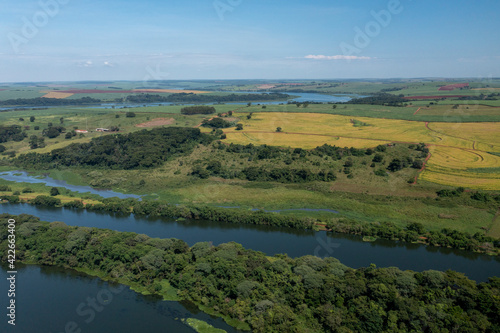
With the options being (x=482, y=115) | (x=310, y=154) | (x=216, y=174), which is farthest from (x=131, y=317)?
(x=482, y=115)

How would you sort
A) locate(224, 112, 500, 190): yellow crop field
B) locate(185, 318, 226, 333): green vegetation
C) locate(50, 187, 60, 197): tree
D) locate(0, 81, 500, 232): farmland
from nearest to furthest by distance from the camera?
1. locate(185, 318, 226, 333): green vegetation
2. locate(0, 81, 500, 232): farmland
3. locate(224, 112, 500, 190): yellow crop field
4. locate(50, 187, 60, 197): tree

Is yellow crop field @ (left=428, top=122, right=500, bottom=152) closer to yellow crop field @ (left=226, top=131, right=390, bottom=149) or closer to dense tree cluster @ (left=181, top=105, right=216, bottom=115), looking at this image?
yellow crop field @ (left=226, top=131, right=390, bottom=149)

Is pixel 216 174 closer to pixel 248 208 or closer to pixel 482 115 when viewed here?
pixel 248 208

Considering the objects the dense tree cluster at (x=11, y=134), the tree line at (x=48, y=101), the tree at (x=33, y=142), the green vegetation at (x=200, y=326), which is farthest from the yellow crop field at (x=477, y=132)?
the tree line at (x=48, y=101)

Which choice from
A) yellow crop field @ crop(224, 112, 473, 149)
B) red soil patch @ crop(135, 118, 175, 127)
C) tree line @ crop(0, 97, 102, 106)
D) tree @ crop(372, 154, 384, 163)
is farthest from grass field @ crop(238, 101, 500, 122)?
tree line @ crop(0, 97, 102, 106)

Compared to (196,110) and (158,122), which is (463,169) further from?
(196,110)

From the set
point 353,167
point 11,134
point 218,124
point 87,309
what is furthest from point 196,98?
point 87,309
